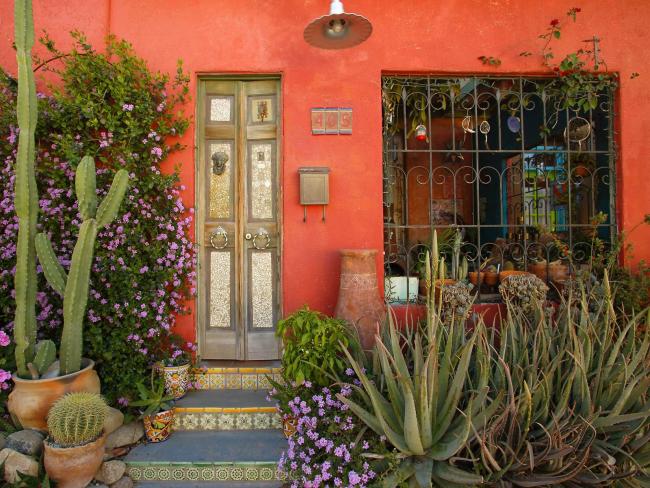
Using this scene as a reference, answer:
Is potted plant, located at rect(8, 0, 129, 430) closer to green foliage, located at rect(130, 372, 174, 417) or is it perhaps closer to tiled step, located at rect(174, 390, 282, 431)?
green foliage, located at rect(130, 372, 174, 417)

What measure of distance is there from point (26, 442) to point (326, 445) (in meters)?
1.85

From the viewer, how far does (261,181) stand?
156 inches

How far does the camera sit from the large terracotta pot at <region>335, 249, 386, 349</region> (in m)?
3.42

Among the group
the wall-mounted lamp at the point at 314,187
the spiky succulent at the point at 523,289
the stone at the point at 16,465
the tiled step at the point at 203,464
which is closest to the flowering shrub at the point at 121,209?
the tiled step at the point at 203,464

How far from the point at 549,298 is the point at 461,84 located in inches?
83.4

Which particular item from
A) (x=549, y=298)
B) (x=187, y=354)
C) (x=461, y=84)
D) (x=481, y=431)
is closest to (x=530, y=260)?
(x=549, y=298)

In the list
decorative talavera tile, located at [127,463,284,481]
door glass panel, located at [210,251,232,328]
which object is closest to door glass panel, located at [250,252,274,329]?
door glass panel, located at [210,251,232,328]

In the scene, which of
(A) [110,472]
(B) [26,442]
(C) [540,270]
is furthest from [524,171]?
(B) [26,442]

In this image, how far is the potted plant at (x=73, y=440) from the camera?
2.56m

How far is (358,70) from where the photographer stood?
12.6 feet

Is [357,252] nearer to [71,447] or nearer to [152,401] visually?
[152,401]

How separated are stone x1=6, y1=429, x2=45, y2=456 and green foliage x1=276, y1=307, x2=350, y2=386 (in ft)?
5.18

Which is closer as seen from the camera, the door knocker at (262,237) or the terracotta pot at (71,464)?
the terracotta pot at (71,464)

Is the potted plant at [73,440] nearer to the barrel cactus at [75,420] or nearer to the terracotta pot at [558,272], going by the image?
the barrel cactus at [75,420]
